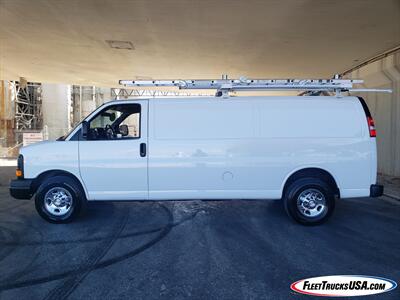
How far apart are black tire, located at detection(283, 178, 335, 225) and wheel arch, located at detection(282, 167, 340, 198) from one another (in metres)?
0.08

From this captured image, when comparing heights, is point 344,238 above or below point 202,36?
below

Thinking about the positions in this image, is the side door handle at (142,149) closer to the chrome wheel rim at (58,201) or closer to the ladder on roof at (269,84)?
the ladder on roof at (269,84)

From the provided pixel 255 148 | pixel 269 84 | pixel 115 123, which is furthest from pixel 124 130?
pixel 269 84

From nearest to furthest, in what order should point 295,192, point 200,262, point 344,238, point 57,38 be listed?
point 200,262 → point 344,238 → point 295,192 → point 57,38

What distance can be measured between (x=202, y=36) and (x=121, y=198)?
17.8 feet

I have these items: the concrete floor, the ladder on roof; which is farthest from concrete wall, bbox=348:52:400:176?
the ladder on roof

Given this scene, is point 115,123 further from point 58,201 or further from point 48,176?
point 58,201

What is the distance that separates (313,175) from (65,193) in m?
4.41

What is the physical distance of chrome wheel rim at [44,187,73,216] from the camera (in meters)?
6.02

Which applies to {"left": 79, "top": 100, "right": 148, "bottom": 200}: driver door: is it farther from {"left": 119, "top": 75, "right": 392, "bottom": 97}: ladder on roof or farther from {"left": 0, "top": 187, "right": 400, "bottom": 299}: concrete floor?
{"left": 119, "top": 75, "right": 392, "bottom": 97}: ladder on roof

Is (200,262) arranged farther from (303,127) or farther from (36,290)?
(303,127)

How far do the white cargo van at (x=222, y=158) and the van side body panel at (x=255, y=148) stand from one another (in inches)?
0.7

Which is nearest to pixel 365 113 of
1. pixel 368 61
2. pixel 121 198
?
pixel 121 198

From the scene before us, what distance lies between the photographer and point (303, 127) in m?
5.92
